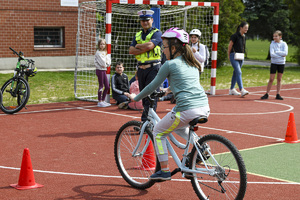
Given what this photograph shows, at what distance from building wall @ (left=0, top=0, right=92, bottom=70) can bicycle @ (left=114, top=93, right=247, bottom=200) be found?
1809cm

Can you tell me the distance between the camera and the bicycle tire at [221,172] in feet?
16.1

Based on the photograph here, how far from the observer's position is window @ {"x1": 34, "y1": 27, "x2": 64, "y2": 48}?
24453mm

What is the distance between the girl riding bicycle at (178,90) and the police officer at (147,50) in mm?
3533

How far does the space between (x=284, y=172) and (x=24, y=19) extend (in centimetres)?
1911

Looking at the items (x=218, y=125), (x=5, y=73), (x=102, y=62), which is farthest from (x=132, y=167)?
(x=5, y=73)

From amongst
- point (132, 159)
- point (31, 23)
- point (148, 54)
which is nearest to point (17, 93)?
point (148, 54)

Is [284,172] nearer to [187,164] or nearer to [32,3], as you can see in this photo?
[187,164]

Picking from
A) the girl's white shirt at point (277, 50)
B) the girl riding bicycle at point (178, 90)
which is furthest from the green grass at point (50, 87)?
the girl riding bicycle at point (178, 90)

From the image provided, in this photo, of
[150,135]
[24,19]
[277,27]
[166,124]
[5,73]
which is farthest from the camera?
[277,27]

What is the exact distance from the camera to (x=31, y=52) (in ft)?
78.2

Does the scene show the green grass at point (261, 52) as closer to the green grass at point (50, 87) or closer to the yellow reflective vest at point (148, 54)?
the green grass at point (50, 87)

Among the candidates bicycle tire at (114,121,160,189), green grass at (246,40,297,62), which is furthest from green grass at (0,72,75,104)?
green grass at (246,40,297,62)

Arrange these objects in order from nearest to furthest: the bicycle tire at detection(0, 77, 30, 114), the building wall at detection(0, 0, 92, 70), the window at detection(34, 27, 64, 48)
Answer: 1. the bicycle tire at detection(0, 77, 30, 114)
2. the building wall at detection(0, 0, 92, 70)
3. the window at detection(34, 27, 64, 48)

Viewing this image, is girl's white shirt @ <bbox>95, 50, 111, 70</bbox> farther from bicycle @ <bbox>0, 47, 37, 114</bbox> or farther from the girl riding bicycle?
the girl riding bicycle
